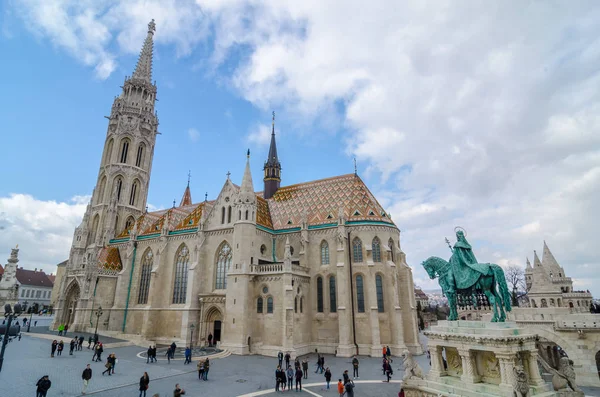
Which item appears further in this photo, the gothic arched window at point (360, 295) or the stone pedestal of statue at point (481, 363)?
the gothic arched window at point (360, 295)

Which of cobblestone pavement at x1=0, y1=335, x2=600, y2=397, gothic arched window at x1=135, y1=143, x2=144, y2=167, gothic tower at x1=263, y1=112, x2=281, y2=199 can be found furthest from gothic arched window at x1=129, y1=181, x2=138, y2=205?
cobblestone pavement at x1=0, y1=335, x2=600, y2=397

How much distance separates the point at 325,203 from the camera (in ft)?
116

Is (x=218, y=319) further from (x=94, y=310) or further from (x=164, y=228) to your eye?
(x=94, y=310)

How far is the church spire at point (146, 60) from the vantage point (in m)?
52.0

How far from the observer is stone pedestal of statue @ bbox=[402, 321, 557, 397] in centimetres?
1028

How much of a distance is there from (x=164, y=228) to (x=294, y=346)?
64.8ft

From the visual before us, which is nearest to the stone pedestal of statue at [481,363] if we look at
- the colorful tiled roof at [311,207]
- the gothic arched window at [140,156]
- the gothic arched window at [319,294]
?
the gothic arched window at [319,294]

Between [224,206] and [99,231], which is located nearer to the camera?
[224,206]

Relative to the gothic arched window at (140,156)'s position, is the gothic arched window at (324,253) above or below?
below

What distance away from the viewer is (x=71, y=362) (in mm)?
20625

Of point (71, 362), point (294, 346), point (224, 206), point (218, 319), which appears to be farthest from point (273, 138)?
point (71, 362)

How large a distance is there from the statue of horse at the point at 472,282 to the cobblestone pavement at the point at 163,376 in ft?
20.0

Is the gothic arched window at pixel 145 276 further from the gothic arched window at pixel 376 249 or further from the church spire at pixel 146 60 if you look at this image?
the church spire at pixel 146 60

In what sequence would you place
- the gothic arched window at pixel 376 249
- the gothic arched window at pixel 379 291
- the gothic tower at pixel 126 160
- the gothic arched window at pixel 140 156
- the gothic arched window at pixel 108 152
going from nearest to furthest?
the gothic arched window at pixel 379 291
the gothic arched window at pixel 376 249
the gothic tower at pixel 126 160
the gothic arched window at pixel 108 152
the gothic arched window at pixel 140 156
